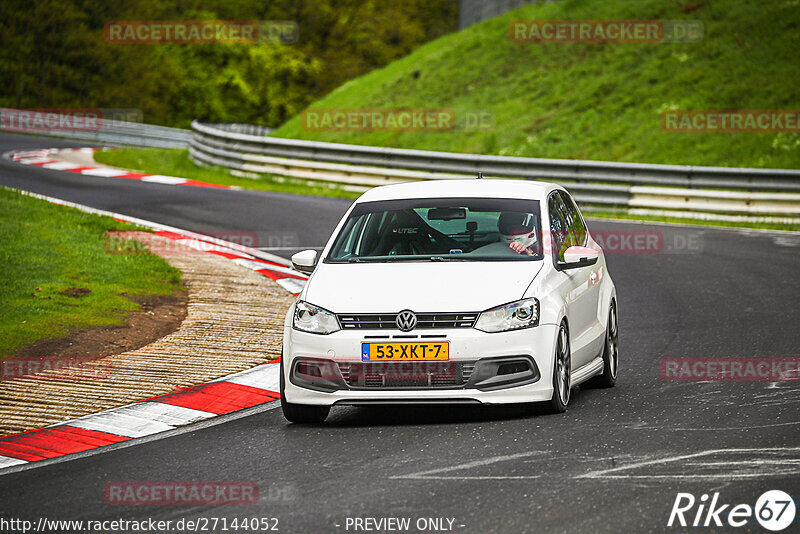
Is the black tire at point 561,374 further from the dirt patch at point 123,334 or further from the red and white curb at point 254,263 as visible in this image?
the red and white curb at point 254,263

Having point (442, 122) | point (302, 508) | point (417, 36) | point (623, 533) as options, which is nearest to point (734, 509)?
point (623, 533)

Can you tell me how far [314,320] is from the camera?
802 centimetres

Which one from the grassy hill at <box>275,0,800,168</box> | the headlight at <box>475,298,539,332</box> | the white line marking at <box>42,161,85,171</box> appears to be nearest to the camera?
the headlight at <box>475,298,539,332</box>

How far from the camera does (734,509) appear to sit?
19.0ft

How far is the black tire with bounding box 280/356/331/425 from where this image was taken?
26.8 feet

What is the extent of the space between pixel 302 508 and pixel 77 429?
271 cm

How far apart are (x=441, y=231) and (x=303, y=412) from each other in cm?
185

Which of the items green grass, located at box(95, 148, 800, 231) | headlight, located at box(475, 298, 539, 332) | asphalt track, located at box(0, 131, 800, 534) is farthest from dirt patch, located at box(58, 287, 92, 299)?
Answer: green grass, located at box(95, 148, 800, 231)

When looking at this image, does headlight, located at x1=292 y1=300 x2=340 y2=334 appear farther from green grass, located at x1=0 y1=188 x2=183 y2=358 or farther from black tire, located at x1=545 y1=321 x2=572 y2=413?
green grass, located at x1=0 y1=188 x2=183 y2=358

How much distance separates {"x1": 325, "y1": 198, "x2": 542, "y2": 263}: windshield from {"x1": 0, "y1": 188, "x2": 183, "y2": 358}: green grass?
346 cm

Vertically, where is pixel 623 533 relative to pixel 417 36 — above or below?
below

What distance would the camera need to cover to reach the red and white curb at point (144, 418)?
303 inches

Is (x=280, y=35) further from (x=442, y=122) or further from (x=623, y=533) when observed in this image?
(x=623, y=533)

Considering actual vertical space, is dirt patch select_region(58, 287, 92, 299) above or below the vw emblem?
below
